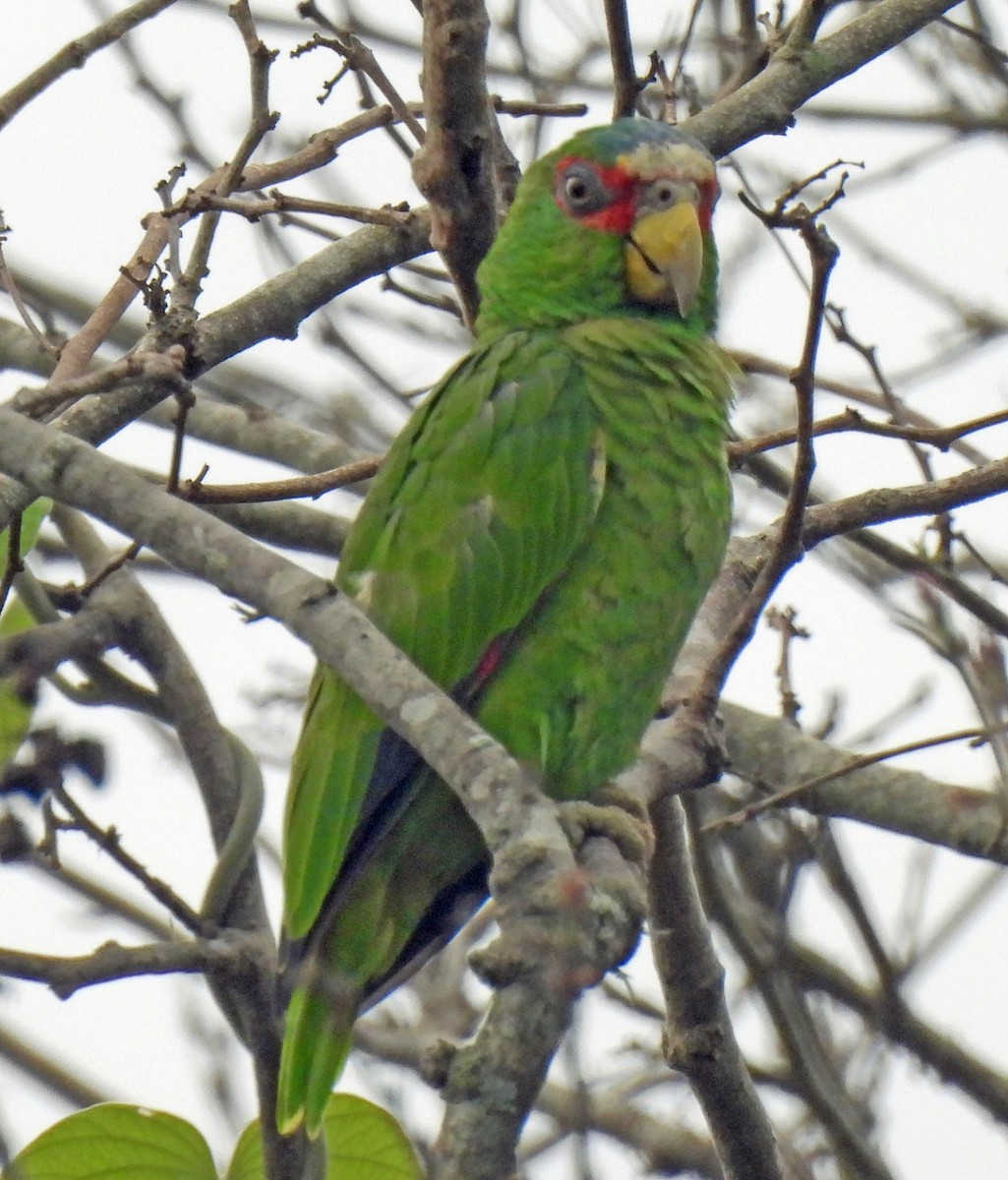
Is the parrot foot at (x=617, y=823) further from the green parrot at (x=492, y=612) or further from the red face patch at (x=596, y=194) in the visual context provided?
the red face patch at (x=596, y=194)

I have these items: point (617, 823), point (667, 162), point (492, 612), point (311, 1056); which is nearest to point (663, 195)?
point (667, 162)

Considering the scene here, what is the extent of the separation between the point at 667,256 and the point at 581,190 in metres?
0.24

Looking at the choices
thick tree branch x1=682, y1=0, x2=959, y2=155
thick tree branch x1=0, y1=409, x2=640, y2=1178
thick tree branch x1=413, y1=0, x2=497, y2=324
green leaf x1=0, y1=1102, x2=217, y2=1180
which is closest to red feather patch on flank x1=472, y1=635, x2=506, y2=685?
thick tree branch x1=0, y1=409, x2=640, y2=1178

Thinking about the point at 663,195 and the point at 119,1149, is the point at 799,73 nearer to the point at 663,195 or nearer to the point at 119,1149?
the point at 663,195

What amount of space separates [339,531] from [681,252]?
1096 millimetres

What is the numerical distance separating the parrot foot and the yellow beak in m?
1.02

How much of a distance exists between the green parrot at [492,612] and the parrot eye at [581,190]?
163 millimetres

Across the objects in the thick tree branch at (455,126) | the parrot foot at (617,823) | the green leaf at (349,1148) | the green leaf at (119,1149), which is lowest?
the green leaf at (119,1149)

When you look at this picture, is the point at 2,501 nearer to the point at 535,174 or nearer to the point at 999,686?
the point at 535,174

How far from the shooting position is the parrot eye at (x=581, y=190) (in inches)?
122

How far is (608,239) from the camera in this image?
311 centimetres

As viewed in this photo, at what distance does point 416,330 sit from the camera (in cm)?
507

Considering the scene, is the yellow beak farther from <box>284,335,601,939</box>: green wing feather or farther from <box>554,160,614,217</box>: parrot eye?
<box>284,335,601,939</box>: green wing feather

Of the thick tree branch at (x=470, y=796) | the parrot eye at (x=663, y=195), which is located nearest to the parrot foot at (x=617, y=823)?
the thick tree branch at (x=470, y=796)
